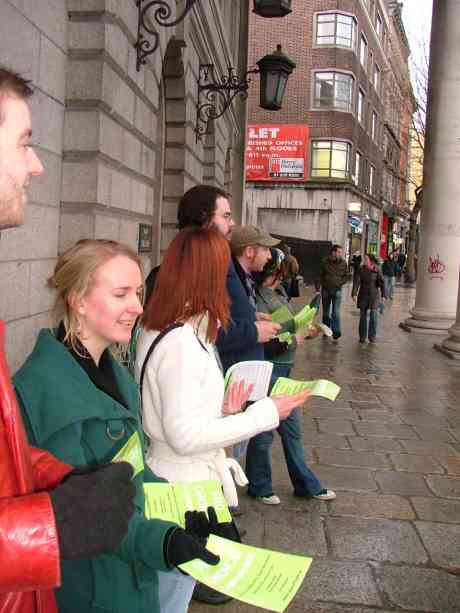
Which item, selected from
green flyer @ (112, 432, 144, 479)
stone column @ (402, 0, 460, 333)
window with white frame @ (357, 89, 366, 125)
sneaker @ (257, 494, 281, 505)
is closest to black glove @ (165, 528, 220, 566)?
green flyer @ (112, 432, 144, 479)

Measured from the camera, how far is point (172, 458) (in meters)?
2.45

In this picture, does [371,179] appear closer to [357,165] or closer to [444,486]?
[357,165]

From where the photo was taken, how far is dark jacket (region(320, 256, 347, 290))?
1289cm

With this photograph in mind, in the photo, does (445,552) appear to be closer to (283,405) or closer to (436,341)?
(283,405)

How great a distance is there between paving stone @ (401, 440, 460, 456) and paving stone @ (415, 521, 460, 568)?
62.9 inches

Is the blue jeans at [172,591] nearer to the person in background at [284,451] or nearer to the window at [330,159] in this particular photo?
the person in background at [284,451]

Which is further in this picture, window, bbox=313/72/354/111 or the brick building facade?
window, bbox=313/72/354/111

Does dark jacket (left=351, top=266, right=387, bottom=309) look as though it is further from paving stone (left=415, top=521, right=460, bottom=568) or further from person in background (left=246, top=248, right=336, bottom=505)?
paving stone (left=415, top=521, right=460, bottom=568)

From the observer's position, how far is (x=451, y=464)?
536cm

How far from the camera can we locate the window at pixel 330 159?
110 feet

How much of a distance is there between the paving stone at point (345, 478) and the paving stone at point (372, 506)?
0.14 meters

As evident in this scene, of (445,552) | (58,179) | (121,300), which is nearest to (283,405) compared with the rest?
(121,300)

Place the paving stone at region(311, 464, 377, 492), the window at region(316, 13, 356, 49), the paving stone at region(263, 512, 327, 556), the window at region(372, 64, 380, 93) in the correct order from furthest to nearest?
the window at region(372, 64, 380, 93) < the window at region(316, 13, 356, 49) < the paving stone at region(311, 464, 377, 492) < the paving stone at region(263, 512, 327, 556)

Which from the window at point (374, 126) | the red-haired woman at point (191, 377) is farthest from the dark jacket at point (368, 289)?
the window at point (374, 126)
